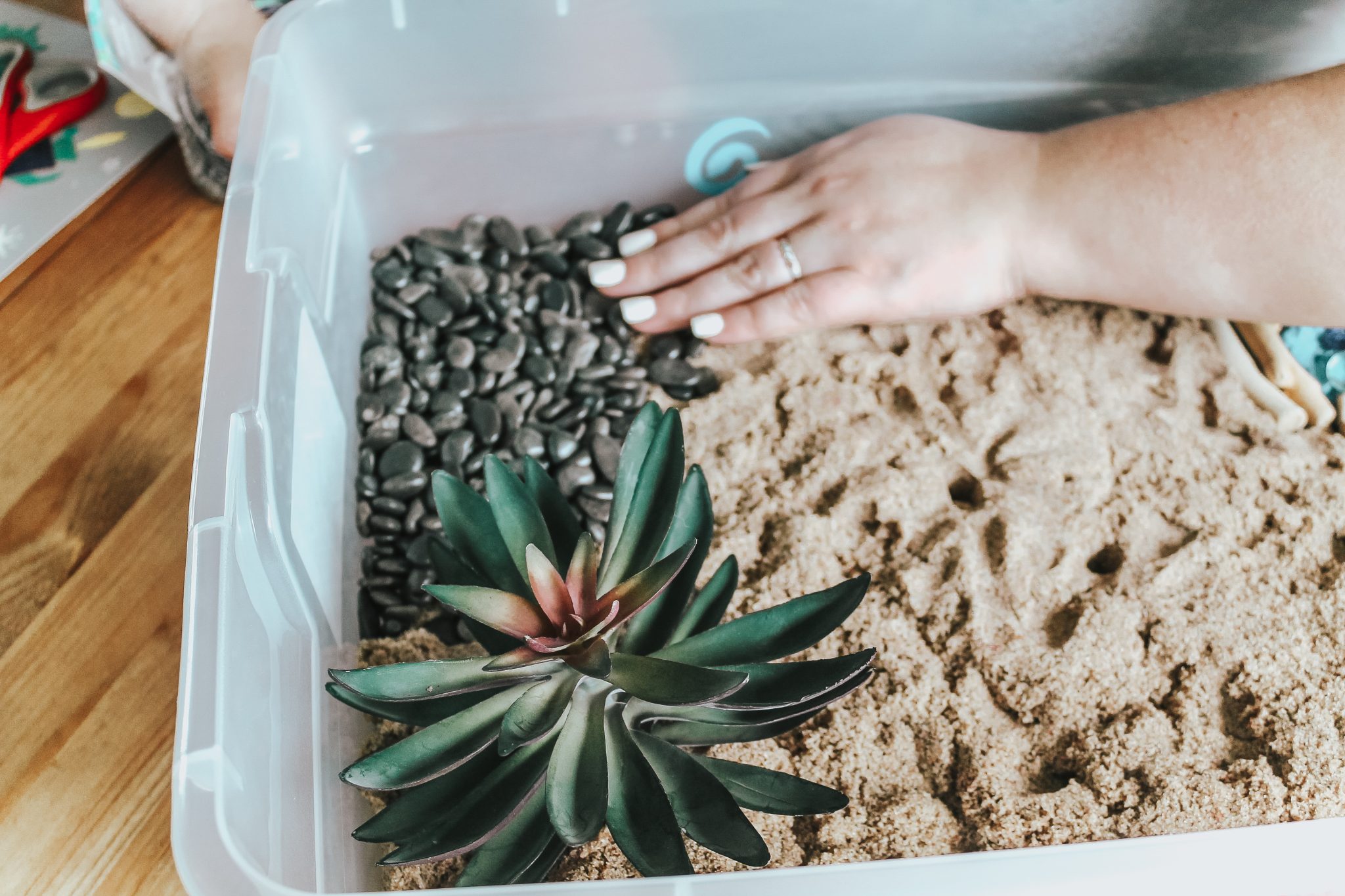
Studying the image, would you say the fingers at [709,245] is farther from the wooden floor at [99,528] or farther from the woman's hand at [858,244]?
the wooden floor at [99,528]

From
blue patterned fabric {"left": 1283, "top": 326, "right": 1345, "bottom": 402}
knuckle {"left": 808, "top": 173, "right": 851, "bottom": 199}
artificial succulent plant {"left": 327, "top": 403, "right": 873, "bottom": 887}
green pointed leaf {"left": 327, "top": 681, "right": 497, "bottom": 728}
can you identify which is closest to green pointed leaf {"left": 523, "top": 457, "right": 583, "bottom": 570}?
artificial succulent plant {"left": 327, "top": 403, "right": 873, "bottom": 887}

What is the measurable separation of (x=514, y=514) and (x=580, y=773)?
0.16 m

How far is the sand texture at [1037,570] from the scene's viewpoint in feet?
1.99

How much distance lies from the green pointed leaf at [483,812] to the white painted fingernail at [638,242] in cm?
56

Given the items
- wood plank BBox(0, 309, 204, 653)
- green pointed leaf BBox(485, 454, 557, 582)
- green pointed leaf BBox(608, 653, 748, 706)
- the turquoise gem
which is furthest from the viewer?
the turquoise gem

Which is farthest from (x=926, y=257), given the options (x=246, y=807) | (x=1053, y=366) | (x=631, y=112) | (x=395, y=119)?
(x=246, y=807)

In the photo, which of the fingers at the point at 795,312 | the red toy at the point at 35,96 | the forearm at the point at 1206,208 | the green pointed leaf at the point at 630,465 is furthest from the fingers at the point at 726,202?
the red toy at the point at 35,96

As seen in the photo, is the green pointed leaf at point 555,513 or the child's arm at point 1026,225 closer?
the green pointed leaf at point 555,513

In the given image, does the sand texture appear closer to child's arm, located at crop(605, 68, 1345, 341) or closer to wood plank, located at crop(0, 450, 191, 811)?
child's arm, located at crop(605, 68, 1345, 341)

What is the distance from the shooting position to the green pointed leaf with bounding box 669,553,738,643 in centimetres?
62

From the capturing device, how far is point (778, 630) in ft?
1.82

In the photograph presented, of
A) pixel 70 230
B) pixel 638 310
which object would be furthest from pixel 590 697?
pixel 70 230

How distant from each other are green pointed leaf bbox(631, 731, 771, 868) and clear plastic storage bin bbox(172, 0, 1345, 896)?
23cm

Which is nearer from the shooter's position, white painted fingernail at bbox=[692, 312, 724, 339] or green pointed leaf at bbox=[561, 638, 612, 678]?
green pointed leaf at bbox=[561, 638, 612, 678]
